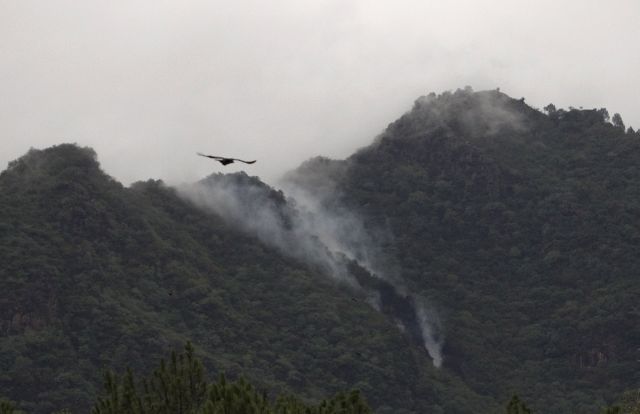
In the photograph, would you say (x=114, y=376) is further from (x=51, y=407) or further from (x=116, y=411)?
(x=51, y=407)

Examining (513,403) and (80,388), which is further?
(80,388)

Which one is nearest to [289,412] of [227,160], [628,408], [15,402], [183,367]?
[183,367]

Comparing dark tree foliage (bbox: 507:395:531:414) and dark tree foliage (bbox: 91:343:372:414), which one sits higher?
dark tree foliage (bbox: 91:343:372:414)

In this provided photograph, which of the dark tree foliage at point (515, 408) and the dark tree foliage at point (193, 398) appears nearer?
the dark tree foliage at point (193, 398)

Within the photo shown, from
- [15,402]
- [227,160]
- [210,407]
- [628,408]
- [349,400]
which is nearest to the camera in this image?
[227,160]

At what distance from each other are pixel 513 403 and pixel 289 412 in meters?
13.1

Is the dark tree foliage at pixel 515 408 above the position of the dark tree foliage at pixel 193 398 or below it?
below

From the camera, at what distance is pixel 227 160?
64.9 m

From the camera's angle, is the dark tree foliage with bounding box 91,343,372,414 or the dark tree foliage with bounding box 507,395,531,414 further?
the dark tree foliage with bounding box 507,395,531,414

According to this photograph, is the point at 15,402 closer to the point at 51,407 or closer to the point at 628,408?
the point at 51,407

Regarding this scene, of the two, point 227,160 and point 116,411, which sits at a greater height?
point 227,160

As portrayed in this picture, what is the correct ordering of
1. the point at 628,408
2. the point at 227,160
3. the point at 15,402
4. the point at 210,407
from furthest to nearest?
the point at 15,402, the point at 628,408, the point at 210,407, the point at 227,160

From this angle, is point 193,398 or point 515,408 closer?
point 515,408

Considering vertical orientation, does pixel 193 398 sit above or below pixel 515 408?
above
